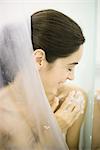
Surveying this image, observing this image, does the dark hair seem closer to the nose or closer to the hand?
the nose

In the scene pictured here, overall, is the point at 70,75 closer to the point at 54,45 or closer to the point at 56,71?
the point at 56,71

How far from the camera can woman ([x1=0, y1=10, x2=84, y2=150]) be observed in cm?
89

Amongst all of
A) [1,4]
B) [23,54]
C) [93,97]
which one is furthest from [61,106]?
[1,4]

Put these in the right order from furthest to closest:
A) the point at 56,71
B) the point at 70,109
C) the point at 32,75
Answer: the point at 70,109
the point at 56,71
the point at 32,75

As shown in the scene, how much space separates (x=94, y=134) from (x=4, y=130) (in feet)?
1.88

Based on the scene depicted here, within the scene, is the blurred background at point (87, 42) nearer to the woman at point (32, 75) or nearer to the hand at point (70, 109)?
the hand at point (70, 109)

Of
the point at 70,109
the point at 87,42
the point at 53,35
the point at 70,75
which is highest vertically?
the point at 53,35

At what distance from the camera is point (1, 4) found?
3.41 feet

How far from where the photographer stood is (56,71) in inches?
41.6

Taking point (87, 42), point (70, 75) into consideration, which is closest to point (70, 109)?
point (70, 75)

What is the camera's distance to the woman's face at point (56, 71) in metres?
1.02

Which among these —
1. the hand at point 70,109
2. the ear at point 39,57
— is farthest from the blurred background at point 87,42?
the ear at point 39,57

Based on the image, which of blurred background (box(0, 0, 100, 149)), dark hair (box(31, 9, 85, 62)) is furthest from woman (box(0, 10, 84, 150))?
blurred background (box(0, 0, 100, 149))

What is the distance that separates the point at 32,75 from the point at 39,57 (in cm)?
10
